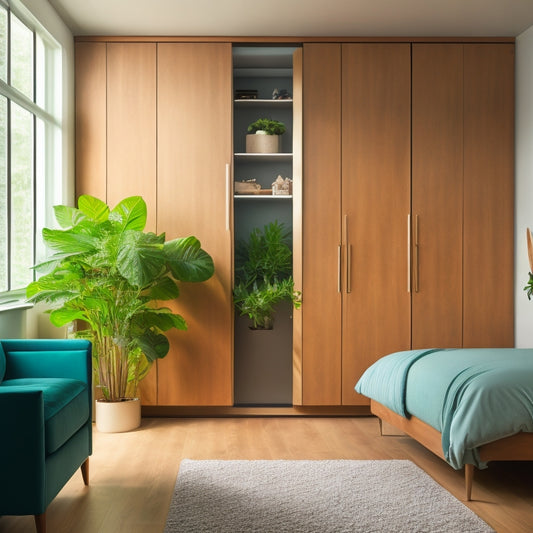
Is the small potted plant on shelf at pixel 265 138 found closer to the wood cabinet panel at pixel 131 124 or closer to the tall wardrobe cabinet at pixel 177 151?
the tall wardrobe cabinet at pixel 177 151

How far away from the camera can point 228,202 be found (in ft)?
→ 15.6

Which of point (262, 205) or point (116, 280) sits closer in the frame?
point (116, 280)

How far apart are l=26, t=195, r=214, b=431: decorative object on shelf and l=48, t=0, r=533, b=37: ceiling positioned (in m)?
1.26

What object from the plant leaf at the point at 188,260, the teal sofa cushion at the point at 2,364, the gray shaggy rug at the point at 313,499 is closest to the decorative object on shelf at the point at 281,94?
the plant leaf at the point at 188,260

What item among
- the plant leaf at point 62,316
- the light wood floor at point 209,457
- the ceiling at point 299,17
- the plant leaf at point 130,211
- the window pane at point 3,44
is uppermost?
the ceiling at point 299,17

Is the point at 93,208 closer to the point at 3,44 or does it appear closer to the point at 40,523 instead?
the point at 3,44

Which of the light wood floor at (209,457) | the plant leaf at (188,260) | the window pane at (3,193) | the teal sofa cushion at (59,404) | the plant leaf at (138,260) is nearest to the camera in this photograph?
the teal sofa cushion at (59,404)

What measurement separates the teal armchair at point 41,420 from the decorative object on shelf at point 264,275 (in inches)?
68.5

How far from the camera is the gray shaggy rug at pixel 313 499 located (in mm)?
2611

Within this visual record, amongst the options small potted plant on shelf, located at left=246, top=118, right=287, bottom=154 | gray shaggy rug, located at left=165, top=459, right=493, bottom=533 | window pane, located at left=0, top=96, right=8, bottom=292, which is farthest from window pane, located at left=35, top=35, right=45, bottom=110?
gray shaggy rug, located at left=165, top=459, right=493, bottom=533

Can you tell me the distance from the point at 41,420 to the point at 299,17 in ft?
10.7

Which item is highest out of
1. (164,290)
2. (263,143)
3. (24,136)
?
(263,143)

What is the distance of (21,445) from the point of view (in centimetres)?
237

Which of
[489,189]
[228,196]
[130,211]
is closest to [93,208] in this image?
[130,211]
